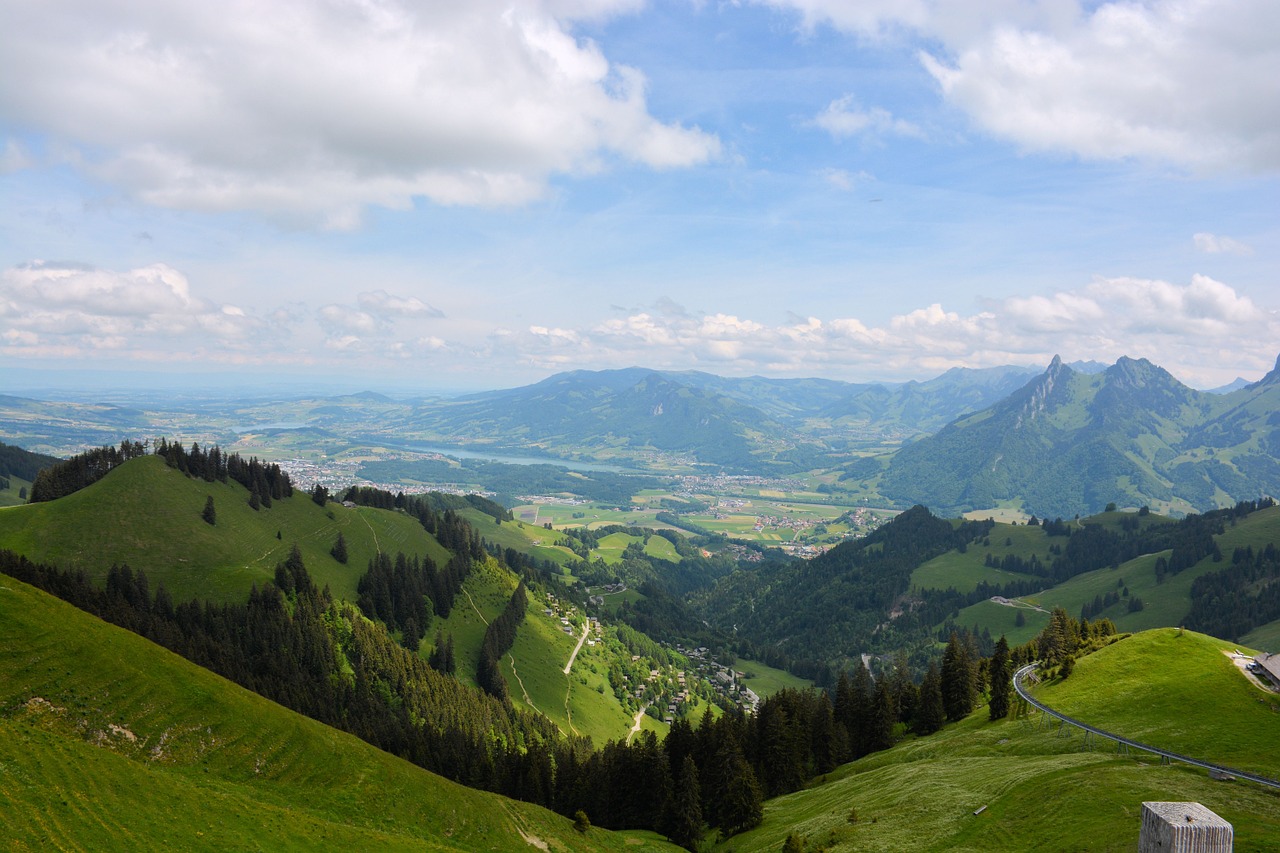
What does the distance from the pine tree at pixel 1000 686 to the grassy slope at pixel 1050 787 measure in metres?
3.25

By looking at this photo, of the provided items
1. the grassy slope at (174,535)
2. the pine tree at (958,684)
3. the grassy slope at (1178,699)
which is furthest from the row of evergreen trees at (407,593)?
the grassy slope at (1178,699)

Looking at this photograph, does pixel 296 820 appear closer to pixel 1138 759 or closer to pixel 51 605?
pixel 51 605

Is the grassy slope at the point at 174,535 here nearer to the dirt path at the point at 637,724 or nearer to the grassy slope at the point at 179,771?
the grassy slope at the point at 179,771

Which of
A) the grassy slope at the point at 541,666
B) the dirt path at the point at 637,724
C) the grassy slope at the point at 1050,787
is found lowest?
the dirt path at the point at 637,724

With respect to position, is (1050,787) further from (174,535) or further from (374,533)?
(374,533)

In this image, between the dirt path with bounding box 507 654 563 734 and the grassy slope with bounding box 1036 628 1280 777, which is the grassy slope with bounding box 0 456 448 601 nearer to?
the dirt path with bounding box 507 654 563 734

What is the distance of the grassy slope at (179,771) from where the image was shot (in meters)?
37.3

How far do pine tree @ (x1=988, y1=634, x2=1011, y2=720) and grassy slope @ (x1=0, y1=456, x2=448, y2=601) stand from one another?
129 metres

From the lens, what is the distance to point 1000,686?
82438 millimetres

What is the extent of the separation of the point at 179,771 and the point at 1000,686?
90935 millimetres

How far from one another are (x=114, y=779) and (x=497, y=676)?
107857mm

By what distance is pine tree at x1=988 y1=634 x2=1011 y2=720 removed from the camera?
79.6 m

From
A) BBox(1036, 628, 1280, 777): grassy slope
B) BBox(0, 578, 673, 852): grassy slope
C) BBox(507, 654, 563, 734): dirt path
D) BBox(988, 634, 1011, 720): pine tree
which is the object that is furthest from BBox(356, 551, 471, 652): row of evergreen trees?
BBox(1036, 628, 1280, 777): grassy slope

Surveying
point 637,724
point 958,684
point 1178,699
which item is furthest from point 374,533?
point 1178,699
